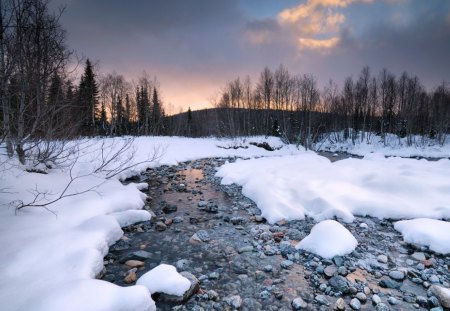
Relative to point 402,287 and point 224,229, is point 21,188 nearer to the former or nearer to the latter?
point 224,229

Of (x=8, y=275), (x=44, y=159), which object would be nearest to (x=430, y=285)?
(x=8, y=275)

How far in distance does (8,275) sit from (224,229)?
3.96 m

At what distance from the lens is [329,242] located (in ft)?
15.5

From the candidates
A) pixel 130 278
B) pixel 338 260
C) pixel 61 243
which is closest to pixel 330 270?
pixel 338 260

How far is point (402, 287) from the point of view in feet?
12.4

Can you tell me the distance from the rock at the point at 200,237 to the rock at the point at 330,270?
2409mm

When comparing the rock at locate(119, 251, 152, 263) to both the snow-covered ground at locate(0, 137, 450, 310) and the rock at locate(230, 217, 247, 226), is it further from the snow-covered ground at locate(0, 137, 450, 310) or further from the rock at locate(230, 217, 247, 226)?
the rock at locate(230, 217, 247, 226)

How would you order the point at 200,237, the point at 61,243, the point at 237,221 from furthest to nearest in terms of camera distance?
the point at 237,221 → the point at 200,237 → the point at 61,243

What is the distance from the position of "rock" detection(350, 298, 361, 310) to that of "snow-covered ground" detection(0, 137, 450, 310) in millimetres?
2279

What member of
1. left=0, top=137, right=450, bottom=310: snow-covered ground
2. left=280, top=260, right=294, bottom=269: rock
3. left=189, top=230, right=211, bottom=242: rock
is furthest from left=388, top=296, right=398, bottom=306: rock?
left=189, top=230, right=211, bottom=242: rock

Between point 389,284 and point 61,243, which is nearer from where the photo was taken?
point 389,284

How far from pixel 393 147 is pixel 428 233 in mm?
34519

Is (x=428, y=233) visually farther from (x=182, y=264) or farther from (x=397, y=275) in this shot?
(x=182, y=264)

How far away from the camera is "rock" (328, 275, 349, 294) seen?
3668mm
